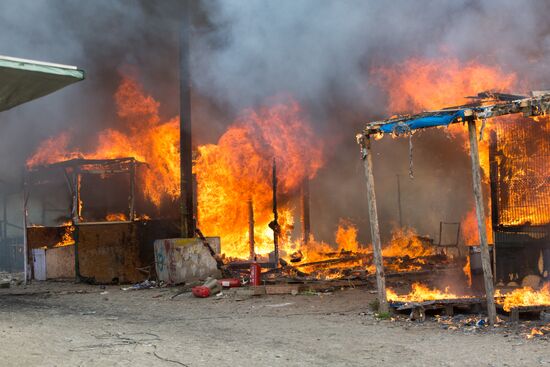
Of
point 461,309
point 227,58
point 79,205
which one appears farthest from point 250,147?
point 461,309

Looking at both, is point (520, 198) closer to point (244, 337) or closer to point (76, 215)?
point (244, 337)

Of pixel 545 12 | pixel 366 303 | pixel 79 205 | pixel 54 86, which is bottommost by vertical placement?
pixel 366 303

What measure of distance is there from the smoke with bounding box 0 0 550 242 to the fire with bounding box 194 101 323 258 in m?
0.74

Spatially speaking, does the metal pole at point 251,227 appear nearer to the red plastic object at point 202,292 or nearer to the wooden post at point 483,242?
the red plastic object at point 202,292

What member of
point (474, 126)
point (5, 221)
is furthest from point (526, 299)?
point (5, 221)

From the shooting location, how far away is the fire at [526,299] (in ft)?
27.3

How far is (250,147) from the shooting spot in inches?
815

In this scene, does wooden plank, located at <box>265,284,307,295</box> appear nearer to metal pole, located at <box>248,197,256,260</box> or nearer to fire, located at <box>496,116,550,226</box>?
fire, located at <box>496,116,550,226</box>

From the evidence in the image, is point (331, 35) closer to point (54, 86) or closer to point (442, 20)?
point (442, 20)

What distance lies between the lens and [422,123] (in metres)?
8.17

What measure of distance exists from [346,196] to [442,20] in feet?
28.3

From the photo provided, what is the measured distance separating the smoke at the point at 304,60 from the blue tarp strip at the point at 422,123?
703 cm

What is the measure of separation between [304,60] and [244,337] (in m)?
12.6

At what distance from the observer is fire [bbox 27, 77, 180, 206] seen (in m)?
19.0
